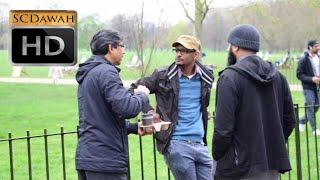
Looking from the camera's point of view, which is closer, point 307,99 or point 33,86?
point 307,99

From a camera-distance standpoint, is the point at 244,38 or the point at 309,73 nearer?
the point at 244,38

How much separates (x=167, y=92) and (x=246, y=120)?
0.99 m

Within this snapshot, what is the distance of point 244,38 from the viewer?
3832 mm

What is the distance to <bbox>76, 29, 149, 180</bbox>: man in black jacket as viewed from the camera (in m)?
3.71

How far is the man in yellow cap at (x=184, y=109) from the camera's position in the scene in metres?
4.52

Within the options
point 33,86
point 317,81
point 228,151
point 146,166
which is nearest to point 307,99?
point 317,81

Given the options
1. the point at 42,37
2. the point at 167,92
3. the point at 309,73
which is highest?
the point at 42,37

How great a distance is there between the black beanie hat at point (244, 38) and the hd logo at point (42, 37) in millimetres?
1122

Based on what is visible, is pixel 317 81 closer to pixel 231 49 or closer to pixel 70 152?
pixel 70 152

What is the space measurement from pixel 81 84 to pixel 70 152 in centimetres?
497

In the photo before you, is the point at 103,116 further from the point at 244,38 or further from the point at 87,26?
the point at 87,26

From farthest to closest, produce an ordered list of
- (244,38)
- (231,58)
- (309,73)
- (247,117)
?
(309,73) < (231,58) < (244,38) < (247,117)

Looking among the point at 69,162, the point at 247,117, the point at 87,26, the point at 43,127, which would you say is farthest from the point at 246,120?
the point at 87,26

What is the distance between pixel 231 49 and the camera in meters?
3.92
